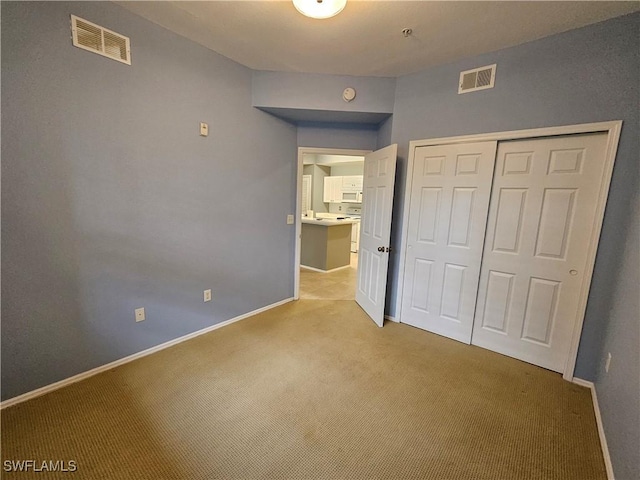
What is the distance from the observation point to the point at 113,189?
196 centimetres

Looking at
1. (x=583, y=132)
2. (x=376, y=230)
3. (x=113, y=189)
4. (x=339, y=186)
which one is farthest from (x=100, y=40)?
(x=339, y=186)

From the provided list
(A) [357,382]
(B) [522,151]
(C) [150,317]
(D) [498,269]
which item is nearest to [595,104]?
(B) [522,151]

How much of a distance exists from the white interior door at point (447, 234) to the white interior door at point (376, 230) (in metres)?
0.29

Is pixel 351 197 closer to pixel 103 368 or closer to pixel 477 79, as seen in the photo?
pixel 477 79

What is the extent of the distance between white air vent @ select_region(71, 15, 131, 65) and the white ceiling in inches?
9.3

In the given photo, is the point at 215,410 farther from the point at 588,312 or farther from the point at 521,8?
the point at 521,8

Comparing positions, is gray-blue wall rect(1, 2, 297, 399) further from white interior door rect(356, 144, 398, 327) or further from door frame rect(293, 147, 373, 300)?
white interior door rect(356, 144, 398, 327)

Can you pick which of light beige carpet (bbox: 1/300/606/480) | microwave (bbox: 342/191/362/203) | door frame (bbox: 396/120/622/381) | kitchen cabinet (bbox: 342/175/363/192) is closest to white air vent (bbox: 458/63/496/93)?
door frame (bbox: 396/120/622/381)

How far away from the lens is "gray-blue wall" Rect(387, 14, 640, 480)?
1603 millimetres

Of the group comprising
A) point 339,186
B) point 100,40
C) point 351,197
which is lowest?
point 351,197

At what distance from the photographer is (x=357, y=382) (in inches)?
80.7

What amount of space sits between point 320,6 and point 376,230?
6.83ft

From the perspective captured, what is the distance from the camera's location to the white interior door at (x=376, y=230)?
2842 mm

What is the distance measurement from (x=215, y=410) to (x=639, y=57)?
12.1 feet
